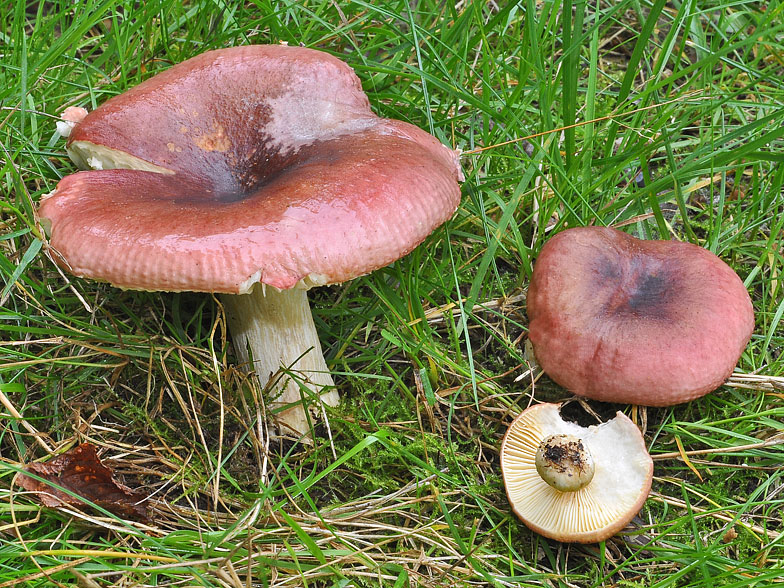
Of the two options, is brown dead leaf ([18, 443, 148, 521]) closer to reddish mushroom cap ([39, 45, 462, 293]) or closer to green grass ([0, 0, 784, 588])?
green grass ([0, 0, 784, 588])

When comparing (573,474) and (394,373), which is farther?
(394,373)

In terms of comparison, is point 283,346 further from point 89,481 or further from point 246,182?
point 89,481

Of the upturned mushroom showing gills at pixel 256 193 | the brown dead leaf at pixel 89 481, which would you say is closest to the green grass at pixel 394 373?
the brown dead leaf at pixel 89 481

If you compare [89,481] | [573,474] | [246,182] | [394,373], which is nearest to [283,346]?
[394,373]

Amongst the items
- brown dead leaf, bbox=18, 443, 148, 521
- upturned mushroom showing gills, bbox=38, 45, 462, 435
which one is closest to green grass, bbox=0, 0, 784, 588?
brown dead leaf, bbox=18, 443, 148, 521

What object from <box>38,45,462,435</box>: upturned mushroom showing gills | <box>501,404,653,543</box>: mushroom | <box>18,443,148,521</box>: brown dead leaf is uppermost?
<box>38,45,462,435</box>: upturned mushroom showing gills

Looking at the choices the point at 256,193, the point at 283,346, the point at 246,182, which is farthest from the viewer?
the point at 283,346

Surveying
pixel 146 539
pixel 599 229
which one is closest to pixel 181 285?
pixel 146 539

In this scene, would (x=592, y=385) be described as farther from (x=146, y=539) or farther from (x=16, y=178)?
(x=16, y=178)
